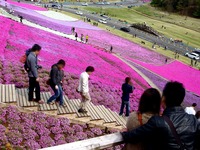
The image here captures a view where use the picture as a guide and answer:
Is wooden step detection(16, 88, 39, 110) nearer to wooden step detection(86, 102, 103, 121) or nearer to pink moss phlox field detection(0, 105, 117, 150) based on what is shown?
pink moss phlox field detection(0, 105, 117, 150)

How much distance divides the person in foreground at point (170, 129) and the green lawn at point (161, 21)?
81.0 metres

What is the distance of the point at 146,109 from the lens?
4.83 meters

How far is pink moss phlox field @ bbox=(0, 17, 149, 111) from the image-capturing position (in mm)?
17344

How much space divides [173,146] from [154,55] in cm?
5208

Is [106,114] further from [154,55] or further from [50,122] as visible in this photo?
[154,55]

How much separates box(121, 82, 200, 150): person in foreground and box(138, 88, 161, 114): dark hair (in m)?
0.30

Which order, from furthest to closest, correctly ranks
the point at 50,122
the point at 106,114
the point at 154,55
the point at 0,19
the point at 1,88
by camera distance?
the point at 154,55, the point at 0,19, the point at 106,114, the point at 1,88, the point at 50,122

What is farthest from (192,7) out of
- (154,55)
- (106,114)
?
(106,114)

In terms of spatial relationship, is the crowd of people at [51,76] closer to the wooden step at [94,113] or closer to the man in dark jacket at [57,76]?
the man in dark jacket at [57,76]

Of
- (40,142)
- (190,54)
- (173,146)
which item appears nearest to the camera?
(173,146)

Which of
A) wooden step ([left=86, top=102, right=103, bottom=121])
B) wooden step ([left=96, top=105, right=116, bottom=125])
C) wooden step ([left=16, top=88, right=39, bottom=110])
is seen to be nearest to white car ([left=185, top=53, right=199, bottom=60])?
wooden step ([left=96, top=105, right=116, bottom=125])

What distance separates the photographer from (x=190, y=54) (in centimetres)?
6556

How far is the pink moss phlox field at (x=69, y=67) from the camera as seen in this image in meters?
17.3

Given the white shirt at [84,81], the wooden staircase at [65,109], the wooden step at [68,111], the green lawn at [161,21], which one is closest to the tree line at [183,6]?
the green lawn at [161,21]
